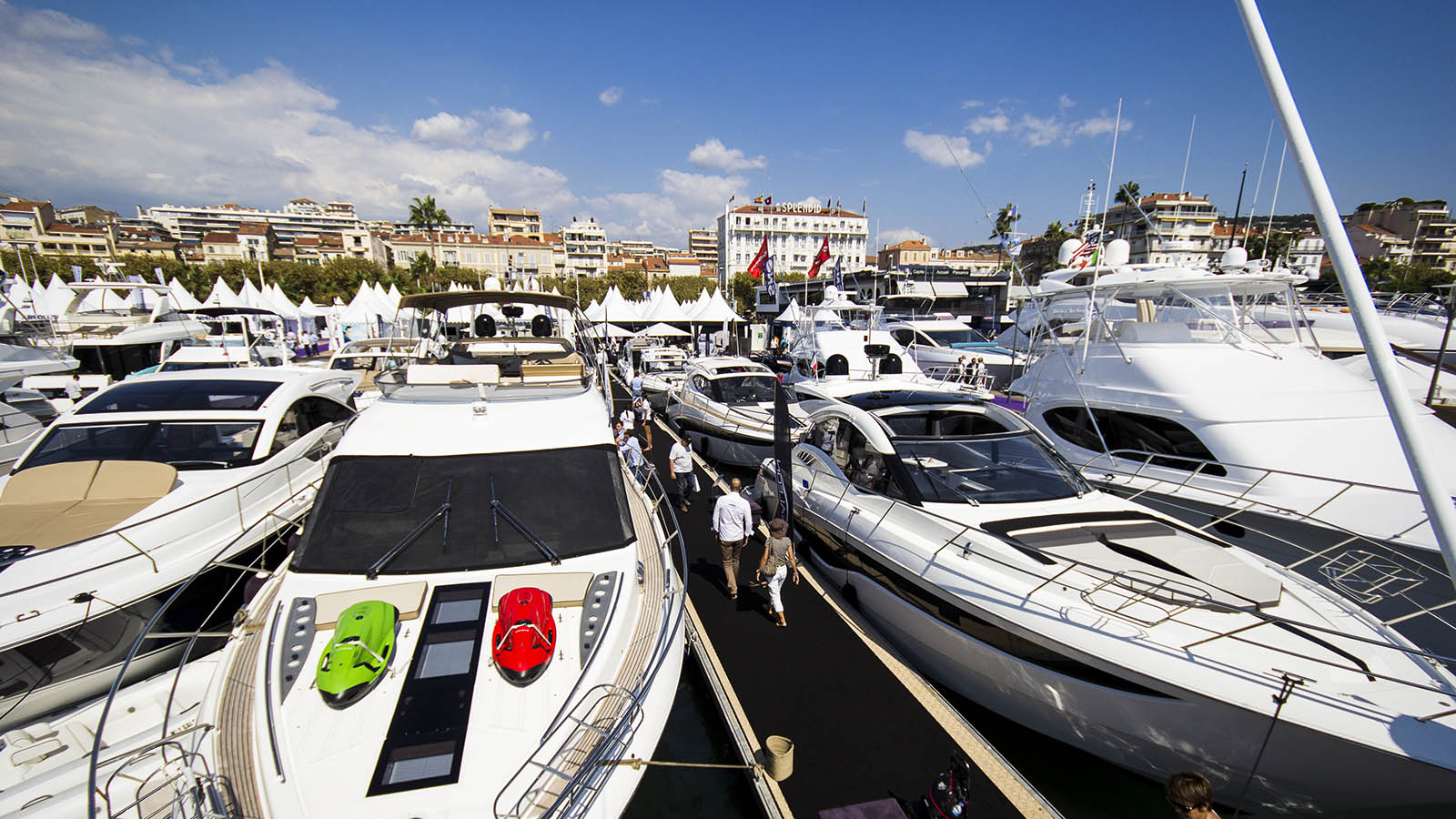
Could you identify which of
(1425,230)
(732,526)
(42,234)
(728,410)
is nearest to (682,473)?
(728,410)

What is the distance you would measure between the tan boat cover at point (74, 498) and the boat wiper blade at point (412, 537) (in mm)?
2696

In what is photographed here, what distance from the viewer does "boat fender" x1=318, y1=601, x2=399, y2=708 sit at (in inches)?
110

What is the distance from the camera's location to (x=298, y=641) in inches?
120

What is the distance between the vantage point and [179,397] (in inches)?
231

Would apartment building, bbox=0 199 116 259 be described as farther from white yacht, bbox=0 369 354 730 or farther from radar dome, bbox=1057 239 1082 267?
radar dome, bbox=1057 239 1082 267

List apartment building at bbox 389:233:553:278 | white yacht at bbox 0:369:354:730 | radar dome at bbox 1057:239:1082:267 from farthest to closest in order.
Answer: apartment building at bbox 389:233:553:278
radar dome at bbox 1057:239:1082:267
white yacht at bbox 0:369:354:730

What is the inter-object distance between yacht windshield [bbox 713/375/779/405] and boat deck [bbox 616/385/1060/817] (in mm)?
5331

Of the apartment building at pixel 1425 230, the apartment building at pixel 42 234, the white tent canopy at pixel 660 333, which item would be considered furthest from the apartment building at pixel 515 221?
the apartment building at pixel 1425 230

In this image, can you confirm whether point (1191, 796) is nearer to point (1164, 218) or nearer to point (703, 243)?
point (1164, 218)

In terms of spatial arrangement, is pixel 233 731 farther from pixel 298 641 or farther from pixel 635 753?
pixel 635 753

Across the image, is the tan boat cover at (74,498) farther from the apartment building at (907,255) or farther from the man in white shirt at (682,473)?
the apartment building at (907,255)

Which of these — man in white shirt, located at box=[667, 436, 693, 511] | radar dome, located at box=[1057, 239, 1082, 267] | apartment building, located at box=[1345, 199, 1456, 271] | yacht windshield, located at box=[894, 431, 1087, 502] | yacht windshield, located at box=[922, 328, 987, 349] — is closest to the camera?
yacht windshield, located at box=[894, 431, 1087, 502]

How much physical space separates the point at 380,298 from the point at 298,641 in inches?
1161

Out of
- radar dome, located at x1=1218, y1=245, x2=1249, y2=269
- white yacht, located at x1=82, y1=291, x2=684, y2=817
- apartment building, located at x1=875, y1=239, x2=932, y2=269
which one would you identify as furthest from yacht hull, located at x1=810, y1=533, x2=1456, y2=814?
apartment building, located at x1=875, y1=239, x2=932, y2=269
